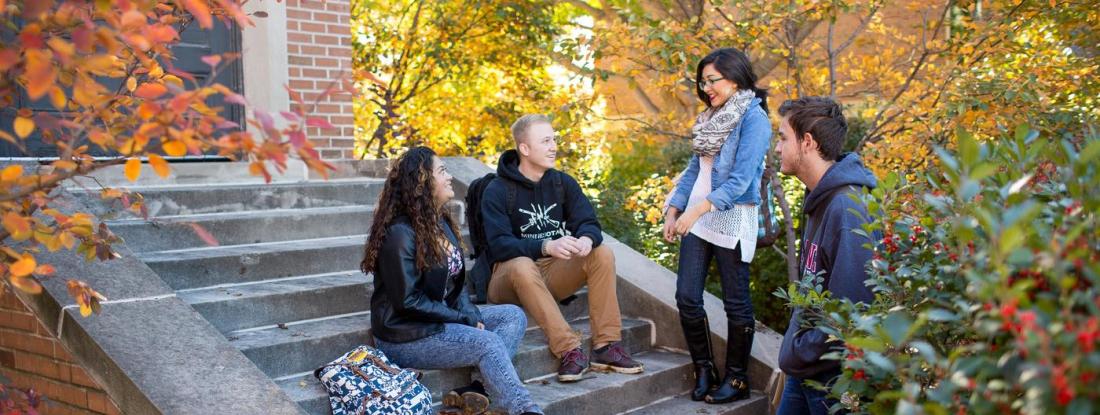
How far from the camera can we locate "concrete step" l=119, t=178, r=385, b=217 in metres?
5.90

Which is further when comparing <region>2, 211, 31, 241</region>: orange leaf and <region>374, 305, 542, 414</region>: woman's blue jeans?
<region>374, 305, 542, 414</region>: woman's blue jeans

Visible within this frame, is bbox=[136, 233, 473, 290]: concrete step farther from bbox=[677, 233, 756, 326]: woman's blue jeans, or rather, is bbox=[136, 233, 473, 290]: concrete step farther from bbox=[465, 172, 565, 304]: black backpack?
bbox=[677, 233, 756, 326]: woman's blue jeans

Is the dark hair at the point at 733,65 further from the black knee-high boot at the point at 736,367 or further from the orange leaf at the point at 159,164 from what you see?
the orange leaf at the point at 159,164

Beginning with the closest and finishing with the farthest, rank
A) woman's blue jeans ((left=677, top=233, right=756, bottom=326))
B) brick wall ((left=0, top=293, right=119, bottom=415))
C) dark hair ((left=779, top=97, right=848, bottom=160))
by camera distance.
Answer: dark hair ((left=779, top=97, right=848, bottom=160)) → brick wall ((left=0, top=293, right=119, bottom=415)) → woman's blue jeans ((left=677, top=233, right=756, bottom=326))

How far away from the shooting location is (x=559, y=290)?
561 cm

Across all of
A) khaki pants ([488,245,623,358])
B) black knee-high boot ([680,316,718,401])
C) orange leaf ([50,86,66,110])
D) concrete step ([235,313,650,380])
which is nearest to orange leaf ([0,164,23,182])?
orange leaf ([50,86,66,110])

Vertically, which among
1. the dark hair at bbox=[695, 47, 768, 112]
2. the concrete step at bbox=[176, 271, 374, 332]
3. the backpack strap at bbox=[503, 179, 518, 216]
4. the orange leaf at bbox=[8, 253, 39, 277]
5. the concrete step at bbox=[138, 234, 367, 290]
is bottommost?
the concrete step at bbox=[176, 271, 374, 332]

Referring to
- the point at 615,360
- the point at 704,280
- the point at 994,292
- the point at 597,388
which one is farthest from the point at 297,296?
the point at 994,292

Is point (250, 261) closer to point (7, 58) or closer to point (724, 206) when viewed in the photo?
point (724, 206)

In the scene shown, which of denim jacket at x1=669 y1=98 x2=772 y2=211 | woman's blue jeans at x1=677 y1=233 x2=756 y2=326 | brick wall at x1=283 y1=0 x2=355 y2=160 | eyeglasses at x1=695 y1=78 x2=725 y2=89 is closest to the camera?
denim jacket at x1=669 y1=98 x2=772 y2=211

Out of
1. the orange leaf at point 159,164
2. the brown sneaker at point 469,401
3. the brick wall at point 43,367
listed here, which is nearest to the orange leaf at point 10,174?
the orange leaf at point 159,164

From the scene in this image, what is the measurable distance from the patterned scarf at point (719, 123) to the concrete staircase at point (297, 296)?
128 cm

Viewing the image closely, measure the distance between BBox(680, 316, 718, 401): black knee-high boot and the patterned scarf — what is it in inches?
36.2

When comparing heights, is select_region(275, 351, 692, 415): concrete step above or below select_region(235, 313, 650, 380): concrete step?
below
